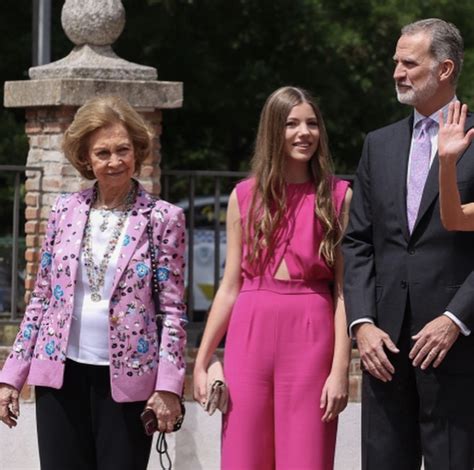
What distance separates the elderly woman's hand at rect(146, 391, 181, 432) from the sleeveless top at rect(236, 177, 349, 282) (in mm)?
631

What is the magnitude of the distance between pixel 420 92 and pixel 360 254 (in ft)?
2.03

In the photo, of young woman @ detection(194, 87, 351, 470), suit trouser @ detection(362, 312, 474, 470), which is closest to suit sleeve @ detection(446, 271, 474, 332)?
suit trouser @ detection(362, 312, 474, 470)

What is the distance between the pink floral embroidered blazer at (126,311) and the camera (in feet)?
18.0

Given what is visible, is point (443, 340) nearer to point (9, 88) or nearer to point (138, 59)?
point (9, 88)

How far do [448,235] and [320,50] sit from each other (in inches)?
539

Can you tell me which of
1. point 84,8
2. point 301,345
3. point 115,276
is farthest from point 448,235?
point 84,8

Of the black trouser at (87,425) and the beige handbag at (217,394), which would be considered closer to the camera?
the black trouser at (87,425)

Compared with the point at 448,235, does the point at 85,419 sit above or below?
below

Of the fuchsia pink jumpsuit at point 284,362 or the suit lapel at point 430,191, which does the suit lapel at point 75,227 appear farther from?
the suit lapel at point 430,191

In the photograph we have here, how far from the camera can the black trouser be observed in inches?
217

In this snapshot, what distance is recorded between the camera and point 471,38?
60.9 feet

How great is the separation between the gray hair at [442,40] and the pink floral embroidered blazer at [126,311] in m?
1.08

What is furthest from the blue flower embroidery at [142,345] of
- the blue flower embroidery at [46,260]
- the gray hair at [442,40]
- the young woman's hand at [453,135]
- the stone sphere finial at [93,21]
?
the stone sphere finial at [93,21]

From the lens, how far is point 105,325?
549 cm
